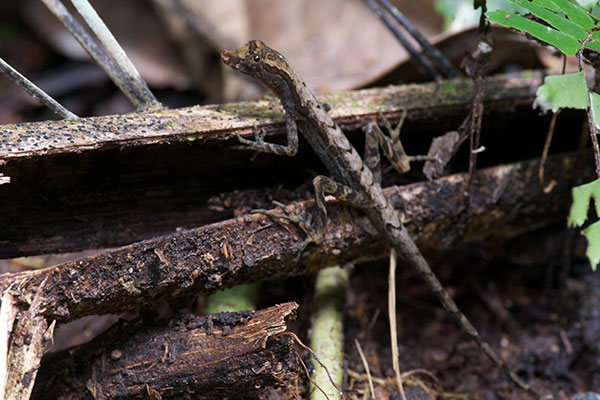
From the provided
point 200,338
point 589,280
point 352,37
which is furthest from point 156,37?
point 589,280

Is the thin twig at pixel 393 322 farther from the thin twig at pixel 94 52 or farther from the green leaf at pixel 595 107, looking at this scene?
the thin twig at pixel 94 52

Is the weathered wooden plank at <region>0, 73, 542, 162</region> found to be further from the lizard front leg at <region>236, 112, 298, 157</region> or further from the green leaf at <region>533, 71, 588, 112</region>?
the green leaf at <region>533, 71, 588, 112</region>

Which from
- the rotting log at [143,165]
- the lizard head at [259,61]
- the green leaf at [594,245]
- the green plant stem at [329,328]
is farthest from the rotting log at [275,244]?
the lizard head at [259,61]

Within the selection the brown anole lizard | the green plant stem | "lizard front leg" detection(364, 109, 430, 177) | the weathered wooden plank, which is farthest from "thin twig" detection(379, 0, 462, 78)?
the green plant stem

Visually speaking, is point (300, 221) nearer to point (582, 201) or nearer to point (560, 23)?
point (582, 201)

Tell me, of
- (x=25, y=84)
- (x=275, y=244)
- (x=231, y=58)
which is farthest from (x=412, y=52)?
(x=25, y=84)

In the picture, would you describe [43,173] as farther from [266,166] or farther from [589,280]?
[589,280]

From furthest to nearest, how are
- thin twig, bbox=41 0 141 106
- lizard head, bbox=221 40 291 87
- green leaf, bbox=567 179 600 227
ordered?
lizard head, bbox=221 40 291 87 < thin twig, bbox=41 0 141 106 < green leaf, bbox=567 179 600 227
